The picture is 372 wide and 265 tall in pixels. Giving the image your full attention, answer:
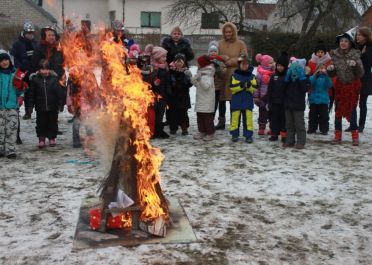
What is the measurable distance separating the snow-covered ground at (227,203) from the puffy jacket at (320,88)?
100 centimetres

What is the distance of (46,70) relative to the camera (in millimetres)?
7902

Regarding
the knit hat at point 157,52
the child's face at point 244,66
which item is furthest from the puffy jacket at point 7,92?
the child's face at point 244,66

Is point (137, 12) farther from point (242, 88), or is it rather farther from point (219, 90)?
point (242, 88)

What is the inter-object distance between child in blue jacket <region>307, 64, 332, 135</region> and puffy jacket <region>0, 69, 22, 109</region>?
5563 millimetres

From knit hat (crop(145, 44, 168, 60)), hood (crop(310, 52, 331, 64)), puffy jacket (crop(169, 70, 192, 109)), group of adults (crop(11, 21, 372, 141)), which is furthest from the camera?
puffy jacket (crop(169, 70, 192, 109))

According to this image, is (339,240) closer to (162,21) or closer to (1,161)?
(1,161)

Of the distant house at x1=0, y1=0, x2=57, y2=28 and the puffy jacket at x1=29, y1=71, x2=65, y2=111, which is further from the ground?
the distant house at x1=0, y1=0, x2=57, y2=28

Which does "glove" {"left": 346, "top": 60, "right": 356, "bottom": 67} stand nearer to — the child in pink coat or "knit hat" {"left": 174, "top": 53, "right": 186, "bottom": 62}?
the child in pink coat

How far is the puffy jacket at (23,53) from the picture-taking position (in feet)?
30.6

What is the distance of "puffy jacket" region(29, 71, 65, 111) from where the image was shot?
25.7ft

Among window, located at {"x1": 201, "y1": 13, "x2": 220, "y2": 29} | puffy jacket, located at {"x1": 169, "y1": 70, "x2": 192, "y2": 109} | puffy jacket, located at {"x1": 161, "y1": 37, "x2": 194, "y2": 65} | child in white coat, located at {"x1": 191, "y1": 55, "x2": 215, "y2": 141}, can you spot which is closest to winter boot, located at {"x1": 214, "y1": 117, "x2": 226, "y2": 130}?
child in white coat, located at {"x1": 191, "y1": 55, "x2": 215, "y2": 141}

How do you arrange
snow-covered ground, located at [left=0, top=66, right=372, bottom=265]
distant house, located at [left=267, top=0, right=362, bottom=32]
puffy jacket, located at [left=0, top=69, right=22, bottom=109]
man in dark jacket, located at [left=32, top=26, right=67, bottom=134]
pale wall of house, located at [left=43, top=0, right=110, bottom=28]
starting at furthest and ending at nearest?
pale wall of house, located at [left=43, top=0, right=110, bottom=28] → distant house, located at [left=267, top=0, right=362, bottom=32] → man in dark jacket, located at [left=32, top=26, right=67, bottom=134] → puffy jacket, located at [left=0, top=69, right=22, bottom=109] → snow-covered ground, located at [left=0, top=66, right=372, bottom=265]

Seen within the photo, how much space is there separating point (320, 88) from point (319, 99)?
0.73 ft

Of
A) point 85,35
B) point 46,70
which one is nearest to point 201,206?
point 85,35
